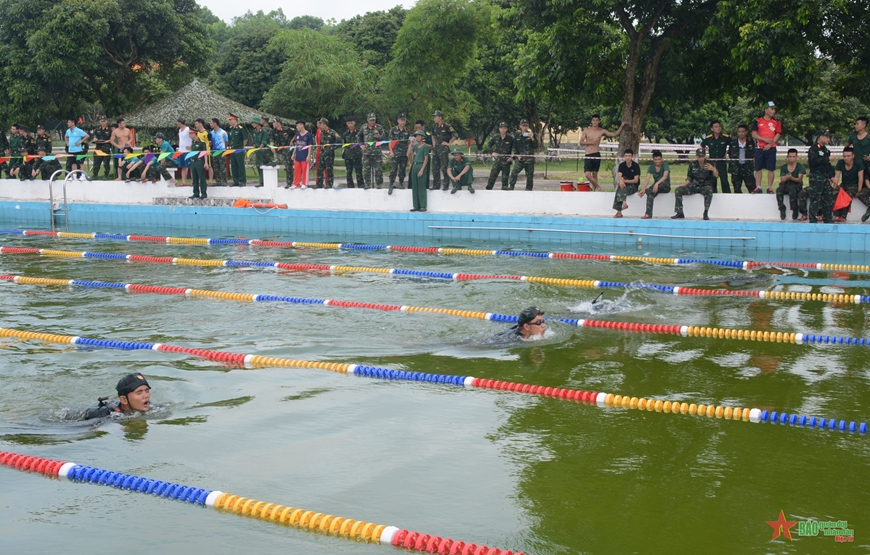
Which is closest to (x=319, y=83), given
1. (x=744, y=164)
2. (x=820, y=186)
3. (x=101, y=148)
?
(x=101, y=148)

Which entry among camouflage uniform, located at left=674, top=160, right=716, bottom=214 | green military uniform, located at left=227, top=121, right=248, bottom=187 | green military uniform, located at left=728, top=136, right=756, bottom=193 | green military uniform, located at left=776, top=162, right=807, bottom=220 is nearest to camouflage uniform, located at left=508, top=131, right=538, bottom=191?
camouflage uniform, located at left=674, top=160, right=716, bottom=214

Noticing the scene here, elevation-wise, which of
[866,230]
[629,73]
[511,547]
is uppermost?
[629,73]

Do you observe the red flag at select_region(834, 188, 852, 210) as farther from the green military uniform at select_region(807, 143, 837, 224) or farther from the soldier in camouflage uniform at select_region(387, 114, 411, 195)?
the soldier in camouflage uniform at select_region(387, 114, 411, 195)

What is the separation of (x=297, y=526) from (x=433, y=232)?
479 inches

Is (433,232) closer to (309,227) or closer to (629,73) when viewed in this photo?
(309,227)

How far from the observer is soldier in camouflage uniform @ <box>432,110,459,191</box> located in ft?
54.2

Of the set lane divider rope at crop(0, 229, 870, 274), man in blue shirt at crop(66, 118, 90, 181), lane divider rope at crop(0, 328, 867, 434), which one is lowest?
lane divider rope at crop(0, 328, 867, 434)

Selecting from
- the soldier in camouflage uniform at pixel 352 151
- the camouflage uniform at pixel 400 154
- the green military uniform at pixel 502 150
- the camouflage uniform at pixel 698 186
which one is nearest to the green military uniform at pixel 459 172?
the green military uniform at pixel 502 150

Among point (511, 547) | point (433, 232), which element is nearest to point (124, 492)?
point (511, 547)

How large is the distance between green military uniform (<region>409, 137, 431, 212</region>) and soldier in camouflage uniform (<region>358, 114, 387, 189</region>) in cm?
83

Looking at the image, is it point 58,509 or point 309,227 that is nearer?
point 58,509

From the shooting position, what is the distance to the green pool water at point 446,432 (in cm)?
484

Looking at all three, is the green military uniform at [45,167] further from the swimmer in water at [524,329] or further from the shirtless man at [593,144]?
the swimmer in water at [524,329]

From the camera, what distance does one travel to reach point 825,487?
5230mm
